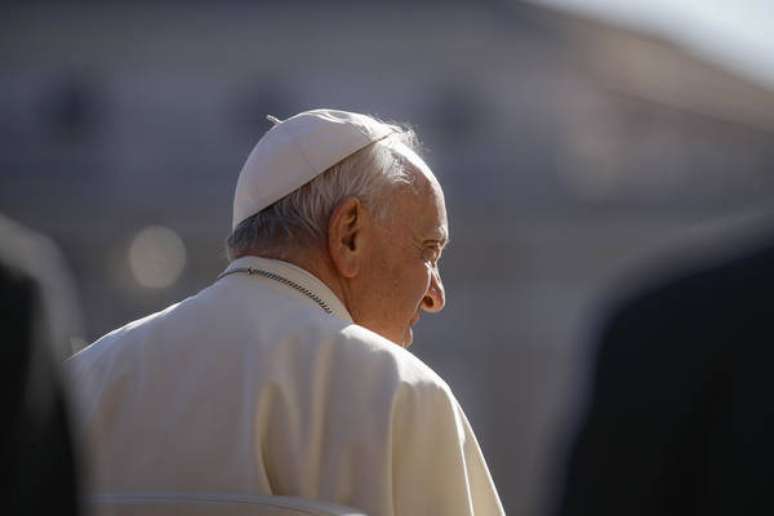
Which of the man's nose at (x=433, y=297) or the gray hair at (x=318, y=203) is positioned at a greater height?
the gray hair at (x=318, y=203)

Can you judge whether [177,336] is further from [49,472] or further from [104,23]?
[104,23]

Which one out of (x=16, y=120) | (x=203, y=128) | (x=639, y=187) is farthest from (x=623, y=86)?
(x=16, y=120)

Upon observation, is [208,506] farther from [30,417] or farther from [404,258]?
[30,417]

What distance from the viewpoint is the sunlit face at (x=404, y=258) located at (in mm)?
4566

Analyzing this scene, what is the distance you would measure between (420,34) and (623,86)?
14.2 ft

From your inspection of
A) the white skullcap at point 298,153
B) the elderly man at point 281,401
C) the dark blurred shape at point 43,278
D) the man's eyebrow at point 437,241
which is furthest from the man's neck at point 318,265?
the dark blurred shape at point 43,278

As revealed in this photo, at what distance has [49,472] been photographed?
2.23 m

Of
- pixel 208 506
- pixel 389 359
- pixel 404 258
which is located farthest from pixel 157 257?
pixel 208 506

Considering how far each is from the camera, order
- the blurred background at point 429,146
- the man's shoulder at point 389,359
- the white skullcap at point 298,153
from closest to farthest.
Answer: the man's shoulder at point 389,359
the white skullcap at point 298,153
the blurred background at point 429,146

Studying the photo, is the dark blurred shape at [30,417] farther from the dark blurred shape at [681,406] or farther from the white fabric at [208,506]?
the white fabric at [208,506]

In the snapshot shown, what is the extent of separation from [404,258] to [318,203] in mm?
245

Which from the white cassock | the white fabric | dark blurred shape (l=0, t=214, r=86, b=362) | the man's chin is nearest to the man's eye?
the man's chin

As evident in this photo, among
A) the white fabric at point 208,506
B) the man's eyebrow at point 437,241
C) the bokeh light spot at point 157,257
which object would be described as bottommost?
the bokeh light spot at point 157,257

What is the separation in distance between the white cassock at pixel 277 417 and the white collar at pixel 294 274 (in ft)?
0.73
